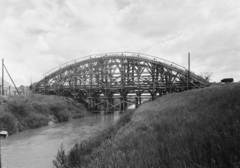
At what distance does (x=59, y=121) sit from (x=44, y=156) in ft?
44.9

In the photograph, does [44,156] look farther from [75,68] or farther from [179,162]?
[75,68]

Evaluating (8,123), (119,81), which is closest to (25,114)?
(8,123)

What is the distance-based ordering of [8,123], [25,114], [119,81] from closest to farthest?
[8,123] → [25,114] → [119,81]

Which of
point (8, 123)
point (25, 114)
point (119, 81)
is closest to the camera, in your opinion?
point (8, 123)

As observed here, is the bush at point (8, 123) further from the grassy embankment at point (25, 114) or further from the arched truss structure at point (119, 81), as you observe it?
the arched truss structure at point (119, 81)

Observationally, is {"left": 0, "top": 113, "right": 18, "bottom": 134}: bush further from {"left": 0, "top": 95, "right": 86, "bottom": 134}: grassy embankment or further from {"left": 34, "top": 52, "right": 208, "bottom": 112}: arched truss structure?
{"left": 34, "top": 52, "right": 208, "bottom": 112}: arched truss structure

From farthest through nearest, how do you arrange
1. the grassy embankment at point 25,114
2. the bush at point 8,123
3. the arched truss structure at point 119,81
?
the arched truss structure at point 119,81 < the grassy embankment at point 25,114 < the bush at point 8,123

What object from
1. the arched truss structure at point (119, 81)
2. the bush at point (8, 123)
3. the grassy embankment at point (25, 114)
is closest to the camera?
the bush at point (8, 123)

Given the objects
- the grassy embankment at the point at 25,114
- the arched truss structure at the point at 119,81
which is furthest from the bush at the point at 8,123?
the arched truss structure at the point at 119,81

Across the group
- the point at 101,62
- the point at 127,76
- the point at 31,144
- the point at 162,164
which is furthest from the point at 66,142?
the point at 101,62

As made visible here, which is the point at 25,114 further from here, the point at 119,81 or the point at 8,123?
the point at 119,81

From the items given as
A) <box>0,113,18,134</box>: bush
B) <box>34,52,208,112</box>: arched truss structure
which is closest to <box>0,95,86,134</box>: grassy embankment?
<box>0,113,18,134</box>: bush

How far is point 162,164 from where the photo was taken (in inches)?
96.4

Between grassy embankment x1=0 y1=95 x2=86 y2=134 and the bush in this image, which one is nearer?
the bush
